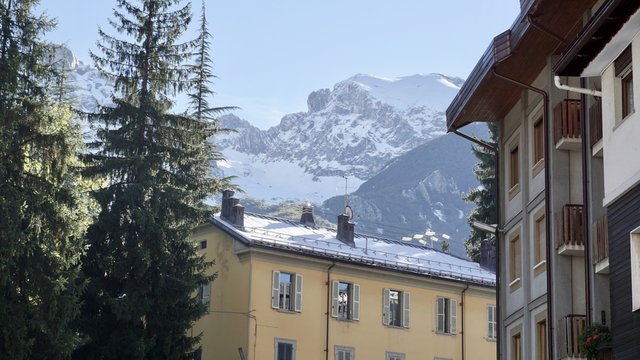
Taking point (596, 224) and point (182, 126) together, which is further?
point (182, 126)

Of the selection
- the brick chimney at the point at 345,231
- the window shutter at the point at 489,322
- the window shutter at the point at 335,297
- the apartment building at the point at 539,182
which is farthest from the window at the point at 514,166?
the window shutter at the point at 489,322

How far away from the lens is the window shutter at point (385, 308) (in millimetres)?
59500

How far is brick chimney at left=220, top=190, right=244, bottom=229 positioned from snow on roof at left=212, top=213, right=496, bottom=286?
1.02 ft

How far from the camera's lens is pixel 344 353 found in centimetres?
5766

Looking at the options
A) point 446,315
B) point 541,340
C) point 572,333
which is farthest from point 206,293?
point 572,333

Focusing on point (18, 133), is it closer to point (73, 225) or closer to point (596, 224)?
point (73, 225)

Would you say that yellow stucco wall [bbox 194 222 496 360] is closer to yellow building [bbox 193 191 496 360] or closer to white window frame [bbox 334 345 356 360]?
yellow building [bbox 193 191 496 360]

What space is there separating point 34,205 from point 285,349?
682 inches

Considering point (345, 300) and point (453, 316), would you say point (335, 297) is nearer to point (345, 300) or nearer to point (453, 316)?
point (345, 300)

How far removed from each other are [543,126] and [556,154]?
1.58 meters

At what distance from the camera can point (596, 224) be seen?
29188mm

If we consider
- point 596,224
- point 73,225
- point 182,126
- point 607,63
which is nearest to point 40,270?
point 73,225

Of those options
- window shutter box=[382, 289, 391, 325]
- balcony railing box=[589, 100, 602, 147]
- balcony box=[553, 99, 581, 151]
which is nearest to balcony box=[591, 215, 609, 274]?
balcony railing box=[589, 100, 602, 147]

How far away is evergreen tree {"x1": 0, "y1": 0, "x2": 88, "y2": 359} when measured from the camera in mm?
40719
